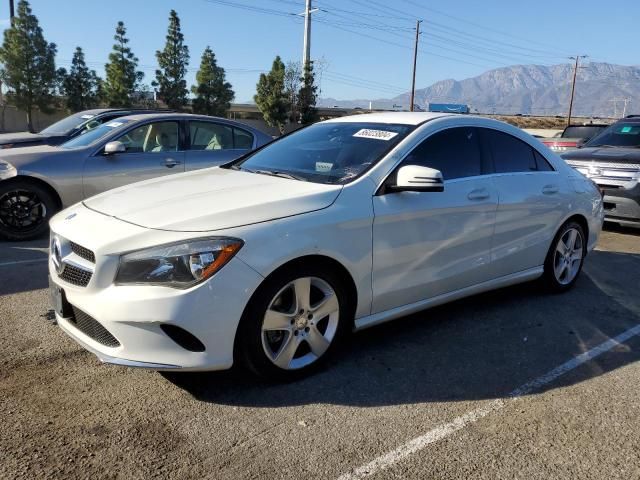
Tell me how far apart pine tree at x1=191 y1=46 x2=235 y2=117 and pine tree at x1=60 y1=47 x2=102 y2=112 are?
326 inches

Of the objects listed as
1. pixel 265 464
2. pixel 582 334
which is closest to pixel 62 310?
pixel 265 464

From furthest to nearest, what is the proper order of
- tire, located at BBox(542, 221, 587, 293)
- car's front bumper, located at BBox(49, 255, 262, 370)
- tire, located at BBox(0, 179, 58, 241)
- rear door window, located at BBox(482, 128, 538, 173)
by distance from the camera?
tire, located at BBox(0, 179, 58, 241), tire, located at BBox(542, 221, 587, 293), rear door window, located at BBox(482, 128, 538, 173), car's front bumper, located at BBox(49, 255, 262, 370)

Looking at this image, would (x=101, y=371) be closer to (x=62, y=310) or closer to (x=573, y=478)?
(x=62, y=310)

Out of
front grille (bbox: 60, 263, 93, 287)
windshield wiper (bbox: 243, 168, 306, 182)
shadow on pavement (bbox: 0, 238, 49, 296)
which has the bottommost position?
shadow on pavement (bbox: 0, 238, 49, 296)

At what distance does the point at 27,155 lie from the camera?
667cm

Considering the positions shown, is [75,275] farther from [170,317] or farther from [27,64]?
[27,64]

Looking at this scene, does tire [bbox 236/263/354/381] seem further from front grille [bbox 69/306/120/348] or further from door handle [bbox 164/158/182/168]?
door handle [bbox 164/158/182/168]

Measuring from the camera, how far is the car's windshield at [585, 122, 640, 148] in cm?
923

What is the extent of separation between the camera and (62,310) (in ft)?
10.3

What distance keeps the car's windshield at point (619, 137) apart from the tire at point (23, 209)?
27.9 feet

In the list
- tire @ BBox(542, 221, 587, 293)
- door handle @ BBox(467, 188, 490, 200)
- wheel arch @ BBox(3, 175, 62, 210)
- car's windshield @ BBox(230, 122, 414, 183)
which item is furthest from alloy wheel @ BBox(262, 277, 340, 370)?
wheel arch @ BBox(3, 175, 62, 210)

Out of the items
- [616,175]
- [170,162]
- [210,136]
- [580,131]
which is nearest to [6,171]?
[170,162]

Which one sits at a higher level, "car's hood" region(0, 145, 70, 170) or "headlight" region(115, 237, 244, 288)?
"car's hood" region(0, 145, 70, 170)

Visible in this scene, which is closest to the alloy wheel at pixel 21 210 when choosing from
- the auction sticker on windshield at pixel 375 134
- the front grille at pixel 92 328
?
the front grille at pixel 92 328
